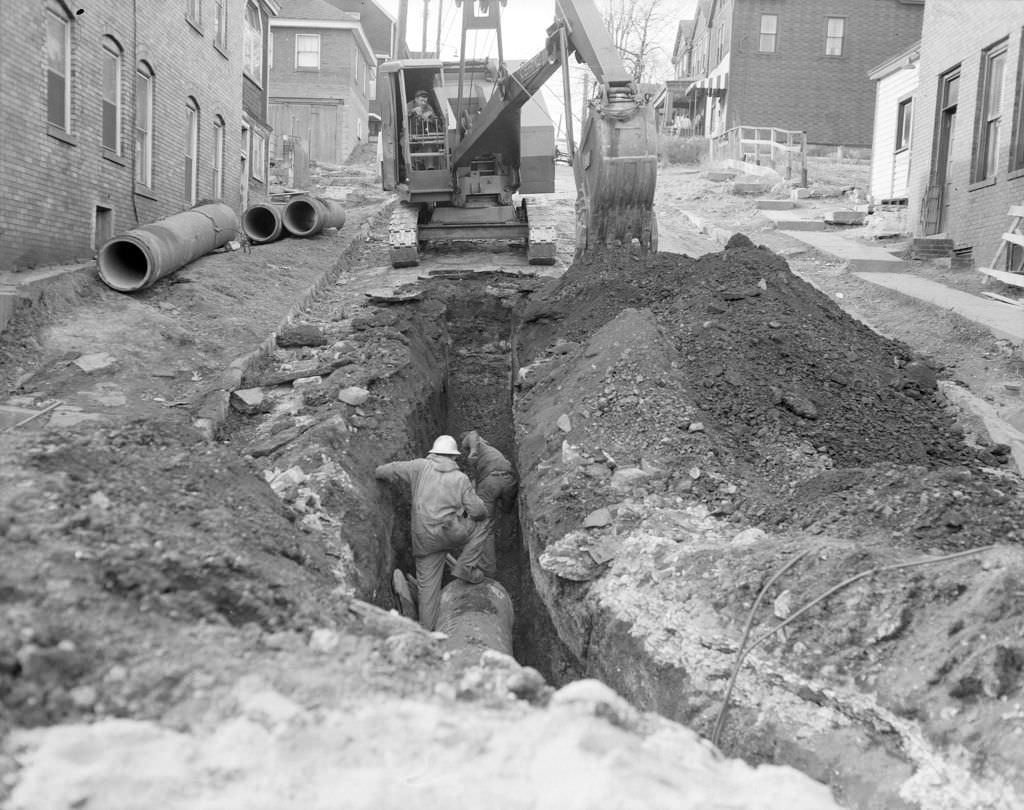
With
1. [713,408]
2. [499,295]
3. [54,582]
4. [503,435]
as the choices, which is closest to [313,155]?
[499,295]

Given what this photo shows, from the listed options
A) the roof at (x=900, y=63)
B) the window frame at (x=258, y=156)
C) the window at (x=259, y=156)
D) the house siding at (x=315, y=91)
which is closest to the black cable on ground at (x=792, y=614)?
the roof at (x=900, y=63)

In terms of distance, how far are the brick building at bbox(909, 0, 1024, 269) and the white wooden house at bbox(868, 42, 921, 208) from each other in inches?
143

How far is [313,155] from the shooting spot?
3734cm

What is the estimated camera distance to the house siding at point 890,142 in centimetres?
2194

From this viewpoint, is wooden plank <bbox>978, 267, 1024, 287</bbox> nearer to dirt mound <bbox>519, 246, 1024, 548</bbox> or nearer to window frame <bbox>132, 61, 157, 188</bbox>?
dirt mound <bbox>519, 246, 1024, 548</bbox>

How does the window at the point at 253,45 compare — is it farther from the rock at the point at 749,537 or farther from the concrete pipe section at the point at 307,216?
the rock at the point at 749,537

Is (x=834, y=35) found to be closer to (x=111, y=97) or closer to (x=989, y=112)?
(x=989, y=112)

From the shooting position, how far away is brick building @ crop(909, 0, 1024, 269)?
1423 centimetres

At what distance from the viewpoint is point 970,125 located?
1545 centimetres

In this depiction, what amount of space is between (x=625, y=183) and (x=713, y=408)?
12.4 ft

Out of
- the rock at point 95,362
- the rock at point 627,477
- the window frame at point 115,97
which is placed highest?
the window frame at point 115,97

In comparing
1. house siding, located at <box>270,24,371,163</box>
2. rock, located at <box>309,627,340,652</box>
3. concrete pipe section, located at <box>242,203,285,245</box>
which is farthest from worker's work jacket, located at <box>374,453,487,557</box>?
house siding, located at <box>270,24,371,163</box>

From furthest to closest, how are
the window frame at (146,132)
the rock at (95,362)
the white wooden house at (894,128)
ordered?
1. the white wooden house at (894,128)
2. the window frame at (146,132)
3. the rock at (95,362)

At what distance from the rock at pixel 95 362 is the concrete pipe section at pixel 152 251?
2254mm
